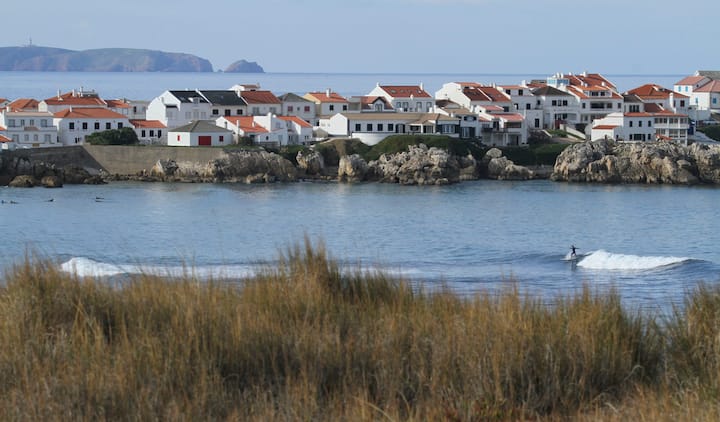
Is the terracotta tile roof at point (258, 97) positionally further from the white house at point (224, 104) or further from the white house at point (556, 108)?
the white house at point (556, 108)

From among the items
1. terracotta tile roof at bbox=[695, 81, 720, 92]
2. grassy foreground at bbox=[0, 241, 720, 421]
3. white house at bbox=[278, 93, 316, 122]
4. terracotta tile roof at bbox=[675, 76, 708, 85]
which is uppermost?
terracotta tile roof at bbox=[675, 76, 708, 85]

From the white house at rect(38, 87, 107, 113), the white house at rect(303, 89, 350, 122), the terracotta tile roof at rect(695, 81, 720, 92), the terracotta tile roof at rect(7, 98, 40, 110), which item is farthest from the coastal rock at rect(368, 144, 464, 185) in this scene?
the terracotta tile roof at rect(695, 81, 720, 92)

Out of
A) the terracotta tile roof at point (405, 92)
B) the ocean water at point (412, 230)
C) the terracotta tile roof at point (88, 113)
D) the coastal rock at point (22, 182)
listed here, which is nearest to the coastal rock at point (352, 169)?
the ocean water at point (412, 230)

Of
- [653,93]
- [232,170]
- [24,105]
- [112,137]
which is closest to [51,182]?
[112,137]

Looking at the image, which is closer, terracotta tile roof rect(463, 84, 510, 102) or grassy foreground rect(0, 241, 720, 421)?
grassy foreground rect(0, 241, 720, 421)

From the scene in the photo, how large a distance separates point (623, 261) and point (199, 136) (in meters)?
32.5

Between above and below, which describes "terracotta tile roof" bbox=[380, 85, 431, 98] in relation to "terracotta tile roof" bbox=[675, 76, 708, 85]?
below

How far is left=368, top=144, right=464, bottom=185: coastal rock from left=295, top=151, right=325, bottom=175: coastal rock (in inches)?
100

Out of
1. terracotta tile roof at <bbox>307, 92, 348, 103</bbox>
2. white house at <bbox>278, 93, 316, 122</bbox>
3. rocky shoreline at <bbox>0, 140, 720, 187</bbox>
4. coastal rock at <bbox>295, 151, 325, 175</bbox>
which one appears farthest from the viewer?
terracotta tile roof at <bbox>307, 92, 348, 103</bbox>

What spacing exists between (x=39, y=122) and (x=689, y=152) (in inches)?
1308

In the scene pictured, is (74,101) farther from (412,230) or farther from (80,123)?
(412,230)

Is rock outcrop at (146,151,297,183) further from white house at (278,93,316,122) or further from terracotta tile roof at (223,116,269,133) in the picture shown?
white house at (278,93,316,122)

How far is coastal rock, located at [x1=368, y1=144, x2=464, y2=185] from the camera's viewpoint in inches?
2101

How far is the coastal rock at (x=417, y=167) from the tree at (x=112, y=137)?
41.6 feet
